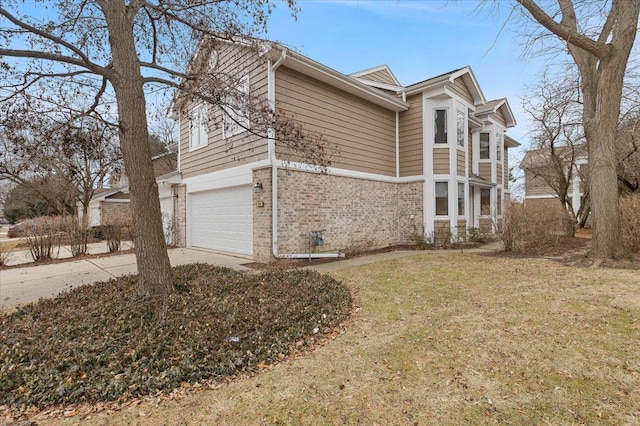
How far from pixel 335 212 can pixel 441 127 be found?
5.58 metres

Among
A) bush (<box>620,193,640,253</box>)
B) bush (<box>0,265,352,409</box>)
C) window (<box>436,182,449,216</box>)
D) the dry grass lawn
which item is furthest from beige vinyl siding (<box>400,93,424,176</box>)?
bush (<box>0,265,352,409</box>)

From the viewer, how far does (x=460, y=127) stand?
1297 centimetres

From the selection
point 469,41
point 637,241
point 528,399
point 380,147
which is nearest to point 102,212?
point 380,147

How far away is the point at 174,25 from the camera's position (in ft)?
21.7

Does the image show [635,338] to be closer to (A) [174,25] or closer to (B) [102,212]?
(A) [174,25]

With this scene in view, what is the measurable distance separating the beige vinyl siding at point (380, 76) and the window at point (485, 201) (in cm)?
692

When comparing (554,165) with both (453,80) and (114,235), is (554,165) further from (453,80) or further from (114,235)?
(114,235)

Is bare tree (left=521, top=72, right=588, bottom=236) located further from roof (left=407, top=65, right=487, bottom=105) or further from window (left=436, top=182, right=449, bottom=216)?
window (left=436, top=182, right=449, bottom=216)

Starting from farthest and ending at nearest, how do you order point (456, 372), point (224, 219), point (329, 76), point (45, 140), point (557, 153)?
point (557, 153) → point (224, 219) → point (329, 76) → point (45, 140) → point (456, 372)

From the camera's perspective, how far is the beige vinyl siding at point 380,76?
548 inches

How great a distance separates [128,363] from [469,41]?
10.9m

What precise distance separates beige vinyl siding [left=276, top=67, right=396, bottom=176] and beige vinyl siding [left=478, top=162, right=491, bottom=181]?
605cm

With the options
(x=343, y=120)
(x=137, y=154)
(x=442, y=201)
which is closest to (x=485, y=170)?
(x=442, y=201)

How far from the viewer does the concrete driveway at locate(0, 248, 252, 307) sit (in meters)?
6.37
